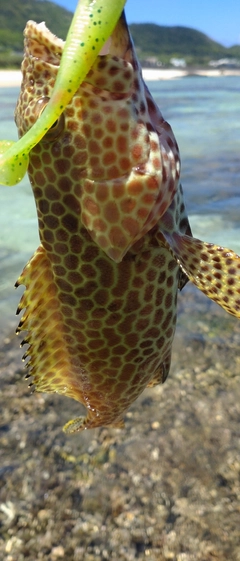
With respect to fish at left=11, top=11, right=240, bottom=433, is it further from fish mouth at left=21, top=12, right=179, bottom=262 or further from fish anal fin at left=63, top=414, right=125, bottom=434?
fish anal fin at left=63, top=414, right=125, bottom=434

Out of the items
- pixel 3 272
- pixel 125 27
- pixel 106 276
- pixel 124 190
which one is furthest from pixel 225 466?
pixel 3 272

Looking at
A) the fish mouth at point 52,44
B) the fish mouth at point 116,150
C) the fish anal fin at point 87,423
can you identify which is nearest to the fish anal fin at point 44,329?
the fish anal fin at point 87,423

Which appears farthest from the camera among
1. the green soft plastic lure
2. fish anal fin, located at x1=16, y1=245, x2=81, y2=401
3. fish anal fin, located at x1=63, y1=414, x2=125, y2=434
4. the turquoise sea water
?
the turquoise sea water

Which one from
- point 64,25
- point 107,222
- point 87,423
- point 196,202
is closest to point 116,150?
point 107,222

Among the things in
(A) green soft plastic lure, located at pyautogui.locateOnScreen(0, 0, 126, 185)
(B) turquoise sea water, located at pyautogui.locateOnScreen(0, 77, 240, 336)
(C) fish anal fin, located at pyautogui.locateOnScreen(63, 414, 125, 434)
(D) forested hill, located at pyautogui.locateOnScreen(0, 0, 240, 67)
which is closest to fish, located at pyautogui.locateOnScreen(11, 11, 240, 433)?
(A) green soft plastic lure, located at pyautogui.locateOnScreen(0, 0, 126, 185)

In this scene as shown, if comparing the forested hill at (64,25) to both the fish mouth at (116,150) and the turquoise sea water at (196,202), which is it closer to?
the turquoise sea water at (196,202)

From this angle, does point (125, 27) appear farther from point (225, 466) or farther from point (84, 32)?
point (225, 466)
